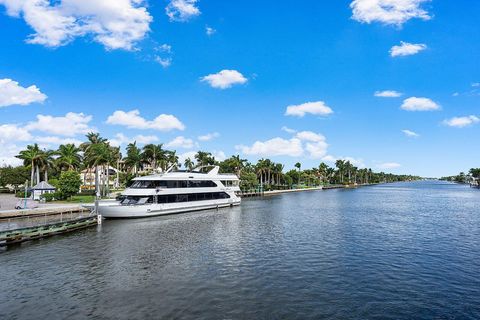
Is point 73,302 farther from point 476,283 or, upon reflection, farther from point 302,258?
point 476,283

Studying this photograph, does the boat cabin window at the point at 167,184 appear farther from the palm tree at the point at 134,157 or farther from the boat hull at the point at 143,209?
the palm tree at the point at 134,157

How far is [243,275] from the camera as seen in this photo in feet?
76.4

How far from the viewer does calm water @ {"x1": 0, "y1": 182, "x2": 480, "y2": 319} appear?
57.4 feet

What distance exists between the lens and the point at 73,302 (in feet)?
60.1

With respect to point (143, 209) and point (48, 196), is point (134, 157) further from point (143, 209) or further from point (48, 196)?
point (143, 209)

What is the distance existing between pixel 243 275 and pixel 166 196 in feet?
116

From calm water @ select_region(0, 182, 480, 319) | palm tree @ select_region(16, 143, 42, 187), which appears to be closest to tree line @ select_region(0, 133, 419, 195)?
palm tree @ select_region(16, 143, 42, 187)

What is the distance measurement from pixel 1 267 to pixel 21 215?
27.2m

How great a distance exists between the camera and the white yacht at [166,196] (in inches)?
1984

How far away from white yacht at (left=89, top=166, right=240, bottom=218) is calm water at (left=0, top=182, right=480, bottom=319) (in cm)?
962

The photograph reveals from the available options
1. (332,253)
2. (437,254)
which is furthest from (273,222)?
(437,254)

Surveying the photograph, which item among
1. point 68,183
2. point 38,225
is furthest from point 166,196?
point 68,183

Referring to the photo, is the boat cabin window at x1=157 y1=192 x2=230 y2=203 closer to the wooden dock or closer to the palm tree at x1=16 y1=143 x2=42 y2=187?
the wooden dock

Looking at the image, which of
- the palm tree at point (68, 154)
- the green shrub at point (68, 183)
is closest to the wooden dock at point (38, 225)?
the green shrub at point (68, 183)
